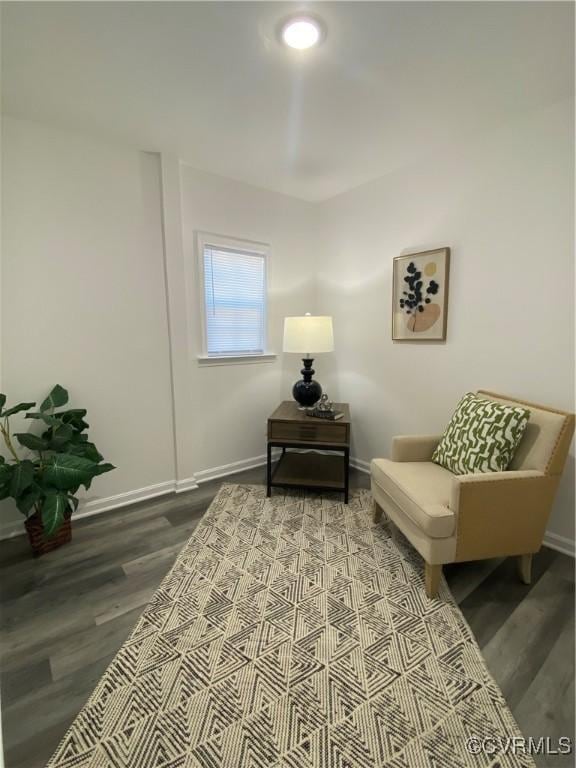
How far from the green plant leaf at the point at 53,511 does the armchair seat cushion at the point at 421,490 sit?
1.80 m

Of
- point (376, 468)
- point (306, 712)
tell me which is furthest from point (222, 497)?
point (306, 712)

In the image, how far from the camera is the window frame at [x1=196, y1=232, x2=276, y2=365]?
2785mm

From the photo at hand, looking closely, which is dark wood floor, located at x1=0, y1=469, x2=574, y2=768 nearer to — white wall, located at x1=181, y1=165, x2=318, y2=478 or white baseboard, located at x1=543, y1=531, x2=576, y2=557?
white baseboard, located at x1=543, y1=531, x2=576, y2=557

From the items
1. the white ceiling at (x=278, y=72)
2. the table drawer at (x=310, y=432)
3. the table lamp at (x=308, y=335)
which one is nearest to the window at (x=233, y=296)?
the table lamp at (x=308, y=335)

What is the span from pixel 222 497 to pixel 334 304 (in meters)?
2.08

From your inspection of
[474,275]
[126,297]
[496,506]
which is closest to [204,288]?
[126,297]

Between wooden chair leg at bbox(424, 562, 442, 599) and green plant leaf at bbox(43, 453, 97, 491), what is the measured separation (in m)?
1.84

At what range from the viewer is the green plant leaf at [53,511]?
1.73 metres

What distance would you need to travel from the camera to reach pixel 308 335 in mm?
2697

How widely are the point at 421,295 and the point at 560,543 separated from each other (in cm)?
186

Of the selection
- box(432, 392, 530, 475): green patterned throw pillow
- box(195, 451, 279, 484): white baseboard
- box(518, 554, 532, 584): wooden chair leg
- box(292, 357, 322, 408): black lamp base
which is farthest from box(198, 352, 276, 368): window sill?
box(518, 554, 532, 584): wooden chair leg

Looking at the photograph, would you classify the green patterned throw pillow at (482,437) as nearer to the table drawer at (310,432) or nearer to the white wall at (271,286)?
the white wall at (271,286)

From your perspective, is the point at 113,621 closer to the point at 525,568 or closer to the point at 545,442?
the point at 525,568

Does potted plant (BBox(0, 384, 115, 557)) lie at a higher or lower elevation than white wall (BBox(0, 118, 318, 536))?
lower
